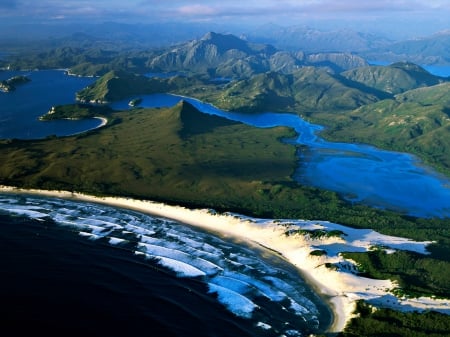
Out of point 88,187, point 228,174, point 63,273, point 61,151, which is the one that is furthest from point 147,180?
point 63,273

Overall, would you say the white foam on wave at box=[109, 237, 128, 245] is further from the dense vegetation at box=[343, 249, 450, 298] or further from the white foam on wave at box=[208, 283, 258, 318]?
the dense vegetation at box=[343, 249, 450, 298]

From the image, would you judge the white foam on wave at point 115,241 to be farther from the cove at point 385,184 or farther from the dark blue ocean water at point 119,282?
the cove at point 385,184

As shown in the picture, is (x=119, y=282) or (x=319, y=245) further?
(x=319, y=245)

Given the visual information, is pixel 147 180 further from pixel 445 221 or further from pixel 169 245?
pixel 445 221

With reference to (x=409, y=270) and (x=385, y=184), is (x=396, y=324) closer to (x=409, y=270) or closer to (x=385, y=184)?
(x=409, y=270)

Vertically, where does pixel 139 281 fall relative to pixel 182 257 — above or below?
above

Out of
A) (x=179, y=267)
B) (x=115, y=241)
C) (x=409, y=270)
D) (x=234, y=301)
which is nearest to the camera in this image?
(x=234, y=301)

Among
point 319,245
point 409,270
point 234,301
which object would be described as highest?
point 319,245

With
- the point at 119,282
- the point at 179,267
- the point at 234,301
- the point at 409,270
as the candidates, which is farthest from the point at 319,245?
the point at 119,282
